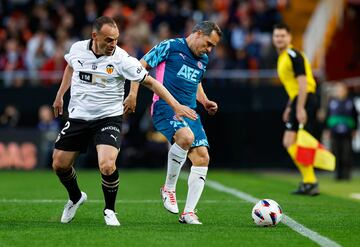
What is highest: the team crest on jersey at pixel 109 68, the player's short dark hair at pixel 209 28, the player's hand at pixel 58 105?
the player's short dark hair at pixel 209 28

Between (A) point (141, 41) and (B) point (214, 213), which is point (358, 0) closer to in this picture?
(A) point (141, 41)

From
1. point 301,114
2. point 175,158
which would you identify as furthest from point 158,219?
point 301,114

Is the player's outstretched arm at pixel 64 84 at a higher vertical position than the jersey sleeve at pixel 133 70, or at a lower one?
lower

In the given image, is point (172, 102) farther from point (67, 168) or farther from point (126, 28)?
point (126, 28)

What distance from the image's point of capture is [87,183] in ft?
52.6

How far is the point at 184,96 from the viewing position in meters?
9.72

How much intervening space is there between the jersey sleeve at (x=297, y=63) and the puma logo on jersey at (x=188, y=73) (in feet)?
12.8

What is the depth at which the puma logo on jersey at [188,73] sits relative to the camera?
31.7ft

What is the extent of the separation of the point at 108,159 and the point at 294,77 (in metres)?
5.56

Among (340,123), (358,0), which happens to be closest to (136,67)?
(340,123)

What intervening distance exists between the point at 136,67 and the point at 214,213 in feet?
7.53

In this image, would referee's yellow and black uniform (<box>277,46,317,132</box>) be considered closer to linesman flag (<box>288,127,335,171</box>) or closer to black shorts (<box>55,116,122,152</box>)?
linesman flag (<box>288,127,335,171</box>)

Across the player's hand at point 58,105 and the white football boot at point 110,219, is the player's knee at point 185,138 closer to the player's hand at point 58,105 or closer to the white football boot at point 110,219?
the white football boot at point 110,219

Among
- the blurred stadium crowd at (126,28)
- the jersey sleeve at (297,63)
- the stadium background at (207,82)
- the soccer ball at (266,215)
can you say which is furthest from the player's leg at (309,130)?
the blurred stadium crowd at (126,28)
